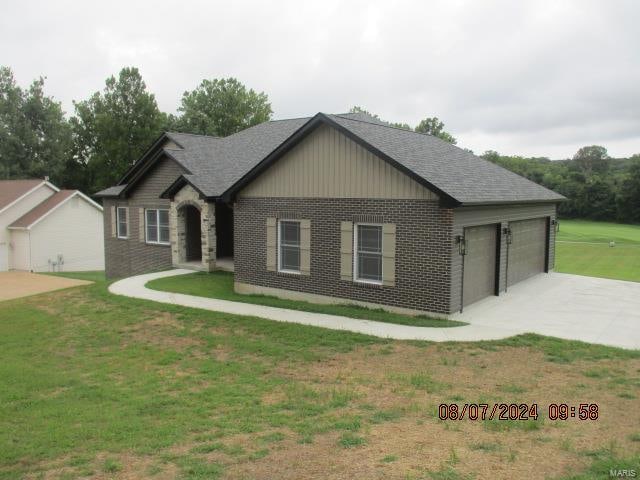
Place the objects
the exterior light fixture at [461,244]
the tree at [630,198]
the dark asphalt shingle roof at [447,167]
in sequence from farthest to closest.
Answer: the tree at [630,198]
the dark asphalt shingle roof at [447,167]
the exterior light fixture at [461,244]

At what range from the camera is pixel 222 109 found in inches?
2042

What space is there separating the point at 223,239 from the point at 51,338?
10690 mm

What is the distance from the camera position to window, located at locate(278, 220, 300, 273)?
1576 centimetres

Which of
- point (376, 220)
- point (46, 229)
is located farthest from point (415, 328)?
point (46, 229)

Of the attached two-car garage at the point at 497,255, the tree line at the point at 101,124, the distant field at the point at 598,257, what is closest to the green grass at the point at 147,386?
the attached two-car garage at the point at 497,255

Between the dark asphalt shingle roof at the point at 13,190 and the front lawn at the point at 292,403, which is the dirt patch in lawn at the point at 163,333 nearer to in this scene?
the front lawn at the point at 292,403

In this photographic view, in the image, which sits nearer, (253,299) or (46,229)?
(253,299)

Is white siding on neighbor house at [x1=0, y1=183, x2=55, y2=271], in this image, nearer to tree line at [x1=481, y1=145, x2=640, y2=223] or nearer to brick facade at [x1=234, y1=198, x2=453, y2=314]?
brick facade at [x1=234, y1=198, x2=453, y2=314]

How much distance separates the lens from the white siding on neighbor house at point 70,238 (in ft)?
110

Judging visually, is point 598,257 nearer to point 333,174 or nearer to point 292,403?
point 333,174

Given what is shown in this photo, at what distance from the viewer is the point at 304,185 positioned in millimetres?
15188

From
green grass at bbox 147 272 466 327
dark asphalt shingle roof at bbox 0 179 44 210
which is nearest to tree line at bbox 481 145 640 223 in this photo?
green grass at bbox 147 272 466 327

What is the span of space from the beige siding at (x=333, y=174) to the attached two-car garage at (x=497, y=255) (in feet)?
6.81

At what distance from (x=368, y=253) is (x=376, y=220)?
3.14ft
